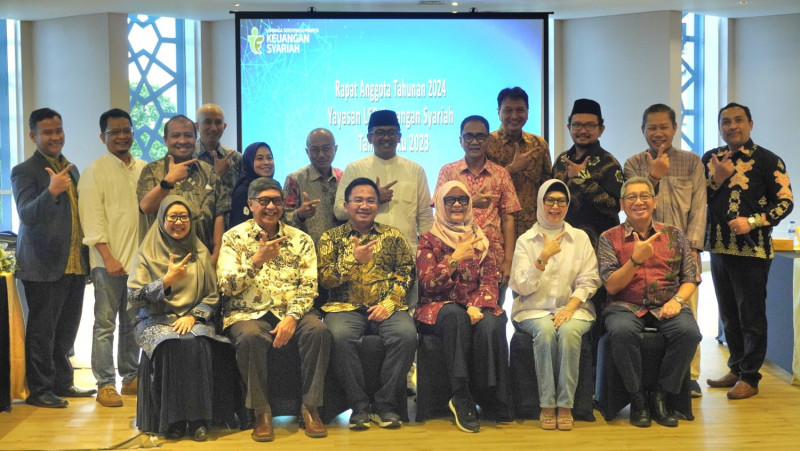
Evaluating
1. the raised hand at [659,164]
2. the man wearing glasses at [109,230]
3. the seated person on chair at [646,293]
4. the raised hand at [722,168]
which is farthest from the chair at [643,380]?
the man wearing glasses at [109,230]

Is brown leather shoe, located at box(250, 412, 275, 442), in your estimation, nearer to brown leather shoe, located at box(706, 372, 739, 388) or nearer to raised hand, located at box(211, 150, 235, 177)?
raised hand, located at box(211, 150, 235, 177)

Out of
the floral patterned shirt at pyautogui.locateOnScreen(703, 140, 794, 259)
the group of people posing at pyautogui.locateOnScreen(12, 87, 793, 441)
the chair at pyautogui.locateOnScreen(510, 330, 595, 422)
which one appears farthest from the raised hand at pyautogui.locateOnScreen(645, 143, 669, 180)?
the chair at pyautogui.locateOnScreen(510, 330, 595, 422)

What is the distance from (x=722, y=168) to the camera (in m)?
5.31

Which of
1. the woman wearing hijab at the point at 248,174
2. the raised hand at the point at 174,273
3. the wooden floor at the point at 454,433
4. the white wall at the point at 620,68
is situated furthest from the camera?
the white wall at the point at 620,68

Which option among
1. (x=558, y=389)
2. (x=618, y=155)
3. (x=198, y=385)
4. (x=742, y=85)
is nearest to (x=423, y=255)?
(x=558, y=389)

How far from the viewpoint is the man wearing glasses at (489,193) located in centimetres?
518

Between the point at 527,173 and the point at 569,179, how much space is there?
0.37m

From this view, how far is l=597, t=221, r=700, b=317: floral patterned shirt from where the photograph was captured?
15.8 feet

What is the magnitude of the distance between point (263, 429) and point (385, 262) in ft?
3.45

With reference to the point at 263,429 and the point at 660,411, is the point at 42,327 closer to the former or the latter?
the point at 263,429

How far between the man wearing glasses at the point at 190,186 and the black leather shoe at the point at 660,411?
2.48m

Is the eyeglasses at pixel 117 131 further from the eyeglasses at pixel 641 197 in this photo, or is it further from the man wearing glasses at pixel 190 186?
the eyeglasses at pixel 641 197

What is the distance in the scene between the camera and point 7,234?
6461 mm

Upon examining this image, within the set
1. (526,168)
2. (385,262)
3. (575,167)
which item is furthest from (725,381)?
(385,262)
